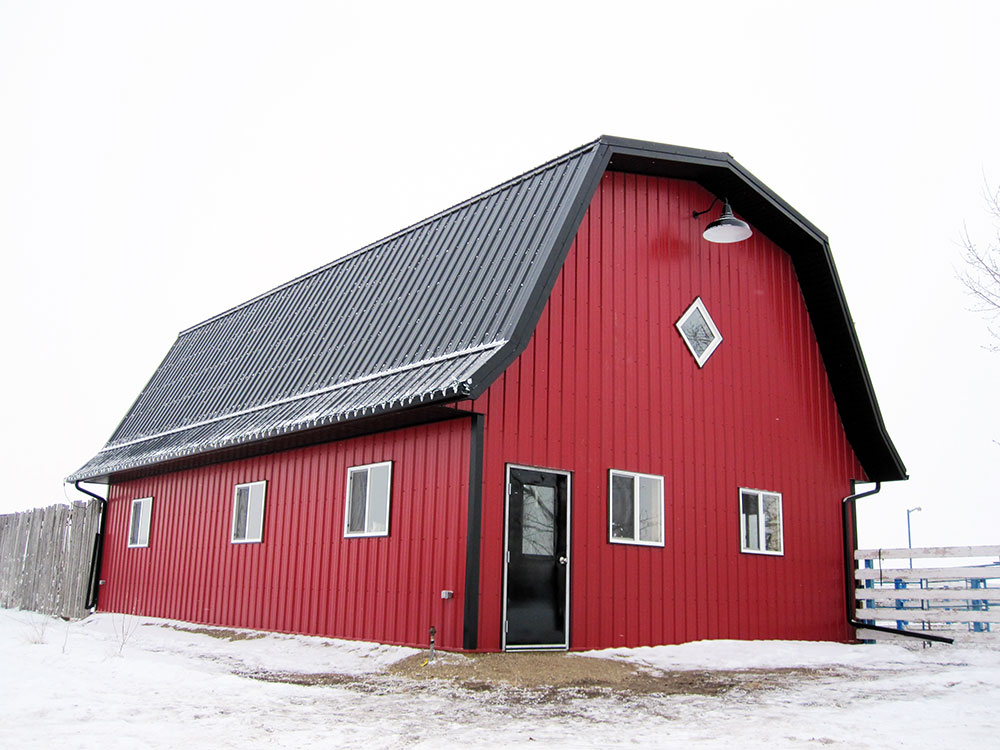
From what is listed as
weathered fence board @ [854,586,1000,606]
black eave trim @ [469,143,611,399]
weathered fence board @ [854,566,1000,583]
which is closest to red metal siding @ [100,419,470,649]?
black eave trim @ [469,143,611,399]

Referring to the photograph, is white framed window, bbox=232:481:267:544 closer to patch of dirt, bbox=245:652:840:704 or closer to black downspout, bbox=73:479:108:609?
patch of dirt, bbox=245:652:840:704

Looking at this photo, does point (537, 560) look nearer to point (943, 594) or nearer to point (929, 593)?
point (929, 593)

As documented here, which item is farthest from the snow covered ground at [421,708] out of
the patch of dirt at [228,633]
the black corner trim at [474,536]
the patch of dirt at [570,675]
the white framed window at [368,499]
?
the patch of dirt at [228,633]

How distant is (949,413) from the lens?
126 feet

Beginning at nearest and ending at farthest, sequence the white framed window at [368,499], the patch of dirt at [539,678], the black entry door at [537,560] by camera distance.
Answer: the patch of dirt at [539,678] < the black entry door at [537,560] < the white framed window at [368,499]

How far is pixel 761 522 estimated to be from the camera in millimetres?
13641

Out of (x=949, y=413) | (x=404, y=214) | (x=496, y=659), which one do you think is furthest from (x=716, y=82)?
(x=496, y=659)

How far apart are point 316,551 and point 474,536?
3338 mm

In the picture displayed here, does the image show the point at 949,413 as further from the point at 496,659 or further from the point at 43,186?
the point at 43,186

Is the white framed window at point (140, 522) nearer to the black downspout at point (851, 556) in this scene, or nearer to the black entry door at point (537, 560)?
the black entry door at point (537, 560)

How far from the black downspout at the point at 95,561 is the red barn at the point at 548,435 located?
239cm

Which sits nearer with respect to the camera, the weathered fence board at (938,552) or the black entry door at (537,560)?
the black entry door at (537,560)

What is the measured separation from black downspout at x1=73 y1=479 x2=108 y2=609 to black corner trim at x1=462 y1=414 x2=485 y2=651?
11.4 m

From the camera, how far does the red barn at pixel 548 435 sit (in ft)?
34.8
